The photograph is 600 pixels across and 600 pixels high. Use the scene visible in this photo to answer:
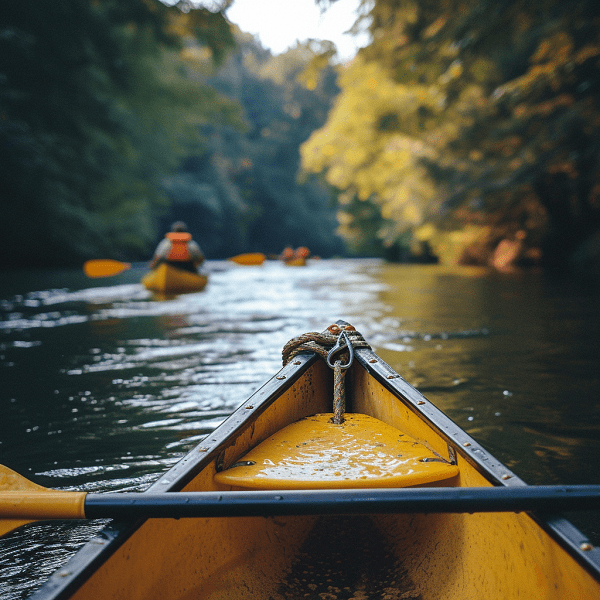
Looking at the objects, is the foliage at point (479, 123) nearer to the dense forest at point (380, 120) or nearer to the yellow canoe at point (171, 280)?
the dense forest at point (380, 120)

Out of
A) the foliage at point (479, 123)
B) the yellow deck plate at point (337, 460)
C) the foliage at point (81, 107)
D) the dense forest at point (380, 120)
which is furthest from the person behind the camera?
the foliage at point (81, 107)

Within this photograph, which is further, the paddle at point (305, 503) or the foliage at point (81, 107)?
the foliage at point (81, 107)

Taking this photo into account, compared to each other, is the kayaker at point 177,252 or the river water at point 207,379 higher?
the kayaker at point 177,252

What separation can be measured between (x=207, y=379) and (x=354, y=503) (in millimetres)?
2843

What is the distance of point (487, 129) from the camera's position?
13.4 meters

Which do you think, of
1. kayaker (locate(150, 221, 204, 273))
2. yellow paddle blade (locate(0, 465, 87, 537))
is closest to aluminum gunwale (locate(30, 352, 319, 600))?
yellow paddle blade (locate(0, 465, 87, 537))

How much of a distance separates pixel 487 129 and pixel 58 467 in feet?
44.7

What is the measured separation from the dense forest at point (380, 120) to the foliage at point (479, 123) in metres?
0.05

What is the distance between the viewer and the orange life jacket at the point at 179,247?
9719 mm

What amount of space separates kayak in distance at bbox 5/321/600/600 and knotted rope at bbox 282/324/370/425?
2 centimetres

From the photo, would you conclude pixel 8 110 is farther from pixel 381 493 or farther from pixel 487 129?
pixel 381 493

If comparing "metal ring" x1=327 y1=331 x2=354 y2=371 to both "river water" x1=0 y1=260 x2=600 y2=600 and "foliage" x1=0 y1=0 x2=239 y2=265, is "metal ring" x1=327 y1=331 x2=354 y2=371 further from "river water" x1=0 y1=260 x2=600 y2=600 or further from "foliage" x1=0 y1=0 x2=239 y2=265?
"foliage" x1=0 y1=0 x2=239 y2=265

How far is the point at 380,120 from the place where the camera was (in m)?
17.0

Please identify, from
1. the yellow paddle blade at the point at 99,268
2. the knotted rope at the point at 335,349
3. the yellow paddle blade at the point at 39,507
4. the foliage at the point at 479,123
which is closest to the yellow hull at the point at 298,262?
the foliage at the point at 479,123
